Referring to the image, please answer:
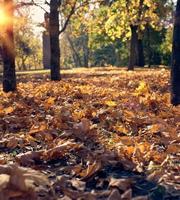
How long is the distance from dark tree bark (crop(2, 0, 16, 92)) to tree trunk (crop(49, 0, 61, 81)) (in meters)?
6.59

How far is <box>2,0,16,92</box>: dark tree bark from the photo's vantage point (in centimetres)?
1157

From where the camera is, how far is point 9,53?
38.7ft

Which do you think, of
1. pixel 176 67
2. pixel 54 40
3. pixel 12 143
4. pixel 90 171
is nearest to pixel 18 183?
pixel 90 171

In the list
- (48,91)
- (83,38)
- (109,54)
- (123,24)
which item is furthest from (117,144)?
(83,38)

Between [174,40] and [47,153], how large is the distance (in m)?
5.11

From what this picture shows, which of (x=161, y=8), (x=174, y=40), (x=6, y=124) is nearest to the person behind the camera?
(x=6, y=124)

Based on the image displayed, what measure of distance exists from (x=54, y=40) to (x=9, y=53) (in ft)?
24.4

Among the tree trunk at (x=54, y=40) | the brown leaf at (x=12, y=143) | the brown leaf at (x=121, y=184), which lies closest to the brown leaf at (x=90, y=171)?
the brown leaf at (x=121, y=184)

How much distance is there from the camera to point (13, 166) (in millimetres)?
3084

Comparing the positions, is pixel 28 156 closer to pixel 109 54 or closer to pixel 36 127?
pixel 36 127

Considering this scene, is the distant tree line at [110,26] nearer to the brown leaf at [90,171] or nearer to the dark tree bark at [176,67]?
the dark tree bark at [176,67]

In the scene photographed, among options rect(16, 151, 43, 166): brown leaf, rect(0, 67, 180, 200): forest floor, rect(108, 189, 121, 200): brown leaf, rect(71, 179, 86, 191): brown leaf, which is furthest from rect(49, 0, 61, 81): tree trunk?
rect(108, 189, 121, 200): brown leaf

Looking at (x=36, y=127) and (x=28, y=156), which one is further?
(x=36, y=127)

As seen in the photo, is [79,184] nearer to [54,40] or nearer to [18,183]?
[18,183]
